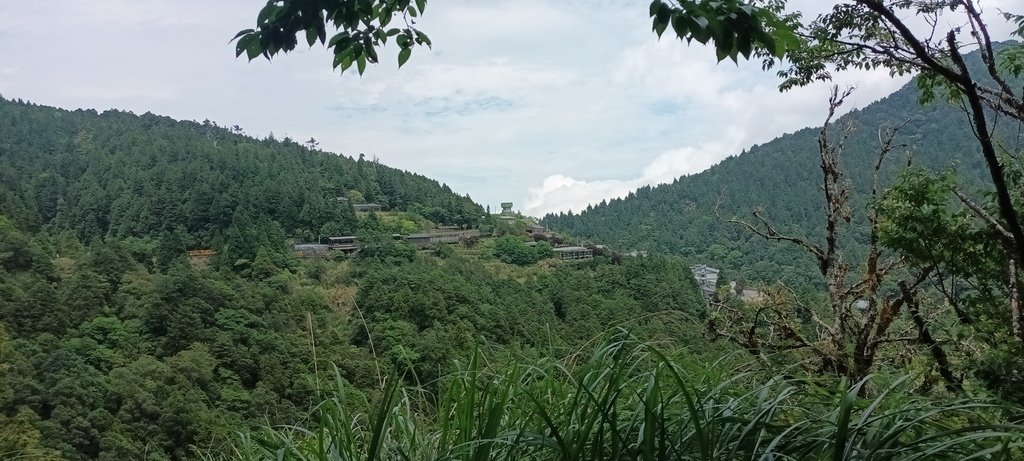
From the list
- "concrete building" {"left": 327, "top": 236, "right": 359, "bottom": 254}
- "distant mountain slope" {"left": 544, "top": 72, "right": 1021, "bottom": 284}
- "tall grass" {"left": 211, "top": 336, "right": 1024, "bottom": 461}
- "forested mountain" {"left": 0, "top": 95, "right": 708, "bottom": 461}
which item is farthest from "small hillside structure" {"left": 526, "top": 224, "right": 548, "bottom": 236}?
"tall grass" {"left": 211, "top": 336, "right": 1024, "bottom": 461}

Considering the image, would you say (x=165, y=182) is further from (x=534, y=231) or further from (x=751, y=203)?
(x=751, y=203)

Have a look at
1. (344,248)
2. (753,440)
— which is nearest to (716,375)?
(753,440)

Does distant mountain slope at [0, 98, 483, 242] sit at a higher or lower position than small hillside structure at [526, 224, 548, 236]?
higher

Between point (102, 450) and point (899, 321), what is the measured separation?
14.6 metres

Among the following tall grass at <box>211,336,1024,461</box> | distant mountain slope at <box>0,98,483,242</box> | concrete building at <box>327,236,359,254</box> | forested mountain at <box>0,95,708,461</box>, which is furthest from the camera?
concrete building at <box>327,236,359,254</box>

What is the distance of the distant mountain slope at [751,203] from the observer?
63.8ft

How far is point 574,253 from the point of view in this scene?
38938 millimetres

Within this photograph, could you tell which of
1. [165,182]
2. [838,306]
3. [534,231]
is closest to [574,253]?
[534,231]

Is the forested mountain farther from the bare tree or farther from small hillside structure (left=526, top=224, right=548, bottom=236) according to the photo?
small hillside structure (left=526, top=224, right=548, bottom=236)

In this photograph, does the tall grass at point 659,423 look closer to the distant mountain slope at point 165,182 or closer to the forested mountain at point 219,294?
the forested mountain at point 219,294

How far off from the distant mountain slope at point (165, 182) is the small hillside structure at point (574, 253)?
10875 mm

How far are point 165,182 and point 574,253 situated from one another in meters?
25.2

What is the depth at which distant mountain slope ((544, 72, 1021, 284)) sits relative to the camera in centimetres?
1945

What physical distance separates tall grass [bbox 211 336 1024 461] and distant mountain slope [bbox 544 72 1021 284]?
9.93 m
